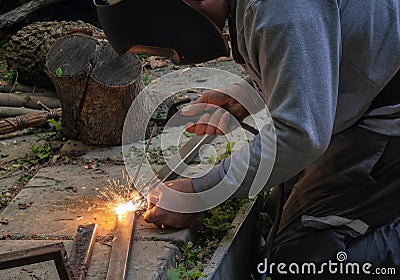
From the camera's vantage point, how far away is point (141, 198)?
3.59m

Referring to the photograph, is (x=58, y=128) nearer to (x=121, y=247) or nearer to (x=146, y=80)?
(x=146, y=80)

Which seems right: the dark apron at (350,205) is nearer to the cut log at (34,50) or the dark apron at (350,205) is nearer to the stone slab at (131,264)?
the stone slab at (131,264)

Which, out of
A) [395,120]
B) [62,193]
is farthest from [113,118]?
[395,120]

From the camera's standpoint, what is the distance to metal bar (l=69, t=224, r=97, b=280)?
2.95 metres

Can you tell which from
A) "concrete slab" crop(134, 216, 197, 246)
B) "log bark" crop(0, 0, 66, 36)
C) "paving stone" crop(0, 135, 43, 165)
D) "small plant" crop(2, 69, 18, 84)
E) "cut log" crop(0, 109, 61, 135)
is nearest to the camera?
"concrete slab" crop(134, 216, 197, 246)

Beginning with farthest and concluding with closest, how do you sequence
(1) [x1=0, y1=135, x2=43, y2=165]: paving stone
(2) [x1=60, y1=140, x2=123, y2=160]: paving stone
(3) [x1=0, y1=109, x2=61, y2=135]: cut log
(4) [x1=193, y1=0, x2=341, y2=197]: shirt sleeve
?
(3) [x1=0, y1=109, x2=61, y2=135]: cut log, (1) [x1=0, y1=135, x2=43, y2=165]: paving stone, (2) [x1=60, y1=140, x2=123, y2=160]: paving stone, (4) [x1=193, y1=0, x2=341, y2=197]: shirt sleeve

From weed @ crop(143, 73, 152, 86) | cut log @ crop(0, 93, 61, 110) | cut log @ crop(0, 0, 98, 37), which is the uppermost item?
cut log @ crop(0, 93, 61, 110)

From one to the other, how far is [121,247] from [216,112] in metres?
0.83

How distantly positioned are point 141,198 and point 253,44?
128 cm

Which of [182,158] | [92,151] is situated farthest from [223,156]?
[92,151]

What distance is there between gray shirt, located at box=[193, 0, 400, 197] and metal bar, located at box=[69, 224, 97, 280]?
0.68 metres

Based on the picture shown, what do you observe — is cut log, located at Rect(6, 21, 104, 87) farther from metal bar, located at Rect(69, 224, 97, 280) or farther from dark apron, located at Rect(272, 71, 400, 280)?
dark apron, located at Rect(272, 71, 400, 280)

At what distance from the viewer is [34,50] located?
604 cm

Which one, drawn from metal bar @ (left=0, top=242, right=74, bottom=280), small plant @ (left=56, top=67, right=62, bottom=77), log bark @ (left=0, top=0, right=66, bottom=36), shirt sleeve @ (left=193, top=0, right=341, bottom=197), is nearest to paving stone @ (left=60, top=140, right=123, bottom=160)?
small plant @ (left=56, top=67, right=62, bottom=77)
